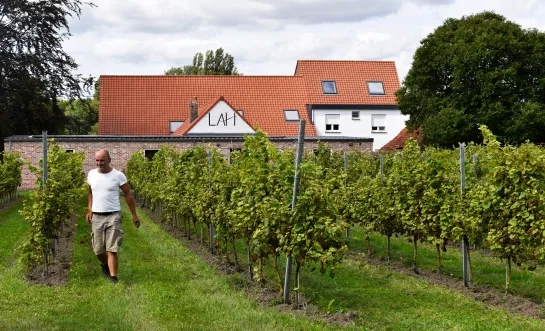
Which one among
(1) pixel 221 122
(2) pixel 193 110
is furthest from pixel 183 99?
(1) pixel 221 122

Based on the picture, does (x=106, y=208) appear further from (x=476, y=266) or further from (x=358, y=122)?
(x=358, y=122)

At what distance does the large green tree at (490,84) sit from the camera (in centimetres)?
3688

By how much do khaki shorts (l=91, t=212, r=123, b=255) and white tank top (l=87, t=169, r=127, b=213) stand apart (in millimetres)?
107

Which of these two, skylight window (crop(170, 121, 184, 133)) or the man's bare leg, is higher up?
skylight window (crop(170, 121, 184, 133))

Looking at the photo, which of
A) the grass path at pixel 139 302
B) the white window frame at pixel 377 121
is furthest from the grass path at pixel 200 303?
the white window frame at pixel 377 121

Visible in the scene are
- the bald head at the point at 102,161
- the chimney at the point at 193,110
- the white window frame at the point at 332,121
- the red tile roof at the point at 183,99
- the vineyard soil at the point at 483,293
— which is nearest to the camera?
the vineyard soil at the point at 483,293

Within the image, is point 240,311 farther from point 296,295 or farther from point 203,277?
point 203,277

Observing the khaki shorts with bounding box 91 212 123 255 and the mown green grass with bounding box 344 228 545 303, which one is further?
the mown green grass with bounding box 344 228 545 303

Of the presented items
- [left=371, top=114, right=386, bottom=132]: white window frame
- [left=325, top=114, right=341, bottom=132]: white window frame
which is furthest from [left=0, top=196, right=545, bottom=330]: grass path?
[left=371, top=114, right=386, bottom=132]: white window frame

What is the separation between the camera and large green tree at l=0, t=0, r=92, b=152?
3606cm

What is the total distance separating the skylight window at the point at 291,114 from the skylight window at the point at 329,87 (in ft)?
14.5

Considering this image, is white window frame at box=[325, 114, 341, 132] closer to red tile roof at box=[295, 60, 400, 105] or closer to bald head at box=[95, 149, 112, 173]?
red tile roof at box=[295, 60, 400, 105]

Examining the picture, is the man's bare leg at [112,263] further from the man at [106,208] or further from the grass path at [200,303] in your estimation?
the grass path at [200,303]

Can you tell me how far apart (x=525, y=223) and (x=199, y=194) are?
5.92m
